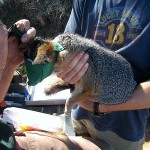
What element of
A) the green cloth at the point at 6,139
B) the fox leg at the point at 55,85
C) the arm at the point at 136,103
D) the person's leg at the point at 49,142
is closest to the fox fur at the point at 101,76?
the arm at the point at 136,103

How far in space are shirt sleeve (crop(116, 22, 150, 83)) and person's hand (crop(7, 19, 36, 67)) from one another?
0.65 meters

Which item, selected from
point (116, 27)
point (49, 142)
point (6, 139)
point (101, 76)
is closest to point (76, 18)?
point (116, 27)

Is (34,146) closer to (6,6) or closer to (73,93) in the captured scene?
(73,93)

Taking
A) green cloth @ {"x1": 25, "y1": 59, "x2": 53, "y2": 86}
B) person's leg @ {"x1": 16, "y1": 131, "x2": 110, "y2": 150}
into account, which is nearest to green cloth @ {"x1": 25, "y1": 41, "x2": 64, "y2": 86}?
green cloth @ {"x1": 25, "y1": 59, "x2": 53, "y2": 86}

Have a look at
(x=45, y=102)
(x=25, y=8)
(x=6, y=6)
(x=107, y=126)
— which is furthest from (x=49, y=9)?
(x=107, y=126)

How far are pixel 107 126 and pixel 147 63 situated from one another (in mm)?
599

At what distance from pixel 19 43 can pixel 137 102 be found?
2.84 feet

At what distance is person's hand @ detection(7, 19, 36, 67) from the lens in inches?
78.7

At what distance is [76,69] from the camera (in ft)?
6.70

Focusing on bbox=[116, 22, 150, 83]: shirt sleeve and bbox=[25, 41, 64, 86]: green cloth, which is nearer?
bbox=[25, 41, 64, 86]: green cloth

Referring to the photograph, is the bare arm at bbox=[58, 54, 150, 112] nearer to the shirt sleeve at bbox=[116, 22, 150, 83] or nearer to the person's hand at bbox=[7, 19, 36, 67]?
the shirt sleeve at bbox=[116, 22, 150, 83]

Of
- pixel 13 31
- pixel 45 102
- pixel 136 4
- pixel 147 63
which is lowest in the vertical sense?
pixel 45 102

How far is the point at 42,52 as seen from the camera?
197 cm

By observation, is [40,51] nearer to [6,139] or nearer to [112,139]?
[6,139]
